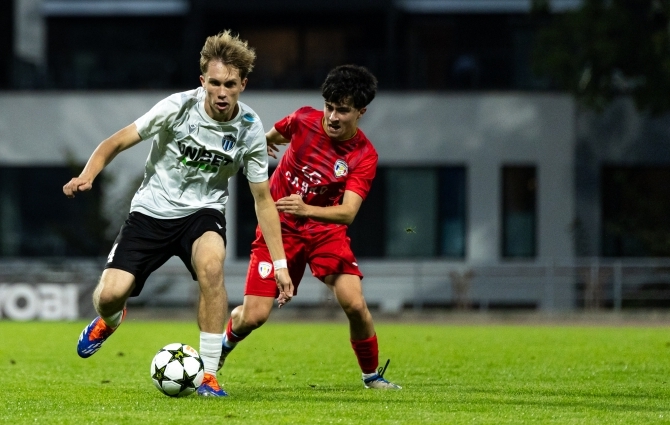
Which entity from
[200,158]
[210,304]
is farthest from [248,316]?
[200,158]

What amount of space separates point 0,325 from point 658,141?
52.1 ft

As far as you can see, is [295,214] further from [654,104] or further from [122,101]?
[122,101]

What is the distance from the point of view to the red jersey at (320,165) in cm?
889

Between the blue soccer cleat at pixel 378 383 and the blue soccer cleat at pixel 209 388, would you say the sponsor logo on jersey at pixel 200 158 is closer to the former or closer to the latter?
the blue soccer cleat at pixel 209 388

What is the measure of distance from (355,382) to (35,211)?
67.1ft

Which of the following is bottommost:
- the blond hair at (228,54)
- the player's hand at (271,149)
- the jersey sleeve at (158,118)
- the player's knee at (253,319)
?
the player's knee at (253,319)

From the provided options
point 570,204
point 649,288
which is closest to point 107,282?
point 649,288

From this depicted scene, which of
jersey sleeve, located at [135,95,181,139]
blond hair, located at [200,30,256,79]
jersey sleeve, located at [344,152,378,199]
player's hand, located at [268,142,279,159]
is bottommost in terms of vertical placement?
jersey sleeve, located at [344,152,378,199]

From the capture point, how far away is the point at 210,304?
7.98 m

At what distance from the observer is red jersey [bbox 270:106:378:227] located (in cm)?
889

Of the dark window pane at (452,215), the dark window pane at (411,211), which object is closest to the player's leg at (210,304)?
the dark window pane at (411,211)

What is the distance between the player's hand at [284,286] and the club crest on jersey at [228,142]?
2.81 ft

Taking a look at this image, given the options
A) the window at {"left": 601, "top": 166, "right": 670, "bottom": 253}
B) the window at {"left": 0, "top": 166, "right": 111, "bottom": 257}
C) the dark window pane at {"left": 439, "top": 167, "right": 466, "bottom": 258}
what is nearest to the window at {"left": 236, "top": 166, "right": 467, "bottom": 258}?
the dark window pane at {"left": 439, "top": 167, "right": 466, "bottom": 258}

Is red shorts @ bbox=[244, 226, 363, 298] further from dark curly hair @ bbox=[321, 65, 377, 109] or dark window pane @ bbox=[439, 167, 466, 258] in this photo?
dark window pane @ bbox=[439, 167, 466, 258]
